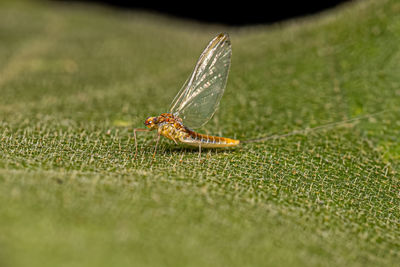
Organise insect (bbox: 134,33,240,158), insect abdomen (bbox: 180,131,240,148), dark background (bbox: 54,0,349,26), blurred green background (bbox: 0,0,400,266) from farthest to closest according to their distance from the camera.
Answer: dark background (bbox: 54,0,349,26) < insect (bbox: 134,33,240,158) < insect abdomen (bbox: 180,131,240,148) < blurred green background (bbox: 0,0,400,266)

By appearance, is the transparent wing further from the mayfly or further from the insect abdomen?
the insect abdomen

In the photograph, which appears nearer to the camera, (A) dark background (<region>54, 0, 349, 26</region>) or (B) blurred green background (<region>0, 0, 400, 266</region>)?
(B) blurred green background (<region>0, 0, 400, 266</region>)

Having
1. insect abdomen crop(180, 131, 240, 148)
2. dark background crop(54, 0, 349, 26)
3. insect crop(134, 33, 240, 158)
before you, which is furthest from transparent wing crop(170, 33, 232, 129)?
dark background crop(54, 0, 349, 26)

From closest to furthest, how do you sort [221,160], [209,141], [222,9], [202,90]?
[221,160] < [209,141] < [202,90] < [222,9]

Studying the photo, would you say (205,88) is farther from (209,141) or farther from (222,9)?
(222,9)

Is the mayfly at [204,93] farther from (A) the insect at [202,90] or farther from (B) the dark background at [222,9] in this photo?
(B) the dark background at [222,9]

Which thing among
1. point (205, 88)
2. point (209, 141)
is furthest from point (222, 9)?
point (209, 141)

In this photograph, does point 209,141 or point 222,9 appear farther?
point 222,9
